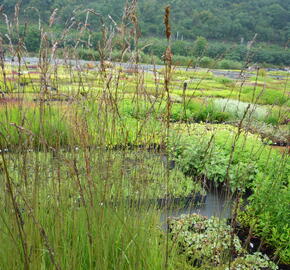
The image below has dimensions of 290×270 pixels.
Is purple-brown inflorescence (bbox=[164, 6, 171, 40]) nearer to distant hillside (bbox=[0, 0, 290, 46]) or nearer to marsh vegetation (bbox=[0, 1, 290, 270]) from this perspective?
marsh vegetation (bbox=[0, 1, 290, 270])

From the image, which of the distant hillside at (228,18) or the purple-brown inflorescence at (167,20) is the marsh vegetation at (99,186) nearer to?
the purple-brown inflorescence at (167,20)

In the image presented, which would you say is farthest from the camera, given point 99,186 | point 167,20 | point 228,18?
point 228,18

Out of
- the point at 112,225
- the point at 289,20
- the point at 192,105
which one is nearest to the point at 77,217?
the point at 112,225

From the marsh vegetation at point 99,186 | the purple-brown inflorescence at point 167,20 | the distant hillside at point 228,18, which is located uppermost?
the distant hillside at point 228,18

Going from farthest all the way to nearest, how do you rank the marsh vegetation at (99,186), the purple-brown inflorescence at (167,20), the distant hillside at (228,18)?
the distant hillside at (228,18) < the marsh vegetation at (99,186) < the purple-brown inflorescence at (167,20)

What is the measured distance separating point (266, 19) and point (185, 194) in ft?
157

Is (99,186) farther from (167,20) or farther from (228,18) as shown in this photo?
(228,18)

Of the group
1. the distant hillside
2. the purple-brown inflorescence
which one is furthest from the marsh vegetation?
the distant hillside

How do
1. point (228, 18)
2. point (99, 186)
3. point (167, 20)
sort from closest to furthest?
point (167, 20)
point (99, 186)
point (228, 18)

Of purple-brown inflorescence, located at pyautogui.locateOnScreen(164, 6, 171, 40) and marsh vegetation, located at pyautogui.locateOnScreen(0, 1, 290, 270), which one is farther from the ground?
purple-brown inflorescence, located at pyautogui.locateOnScreen(164, 6, 171, 40)

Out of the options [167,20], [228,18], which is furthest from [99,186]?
[228,18]

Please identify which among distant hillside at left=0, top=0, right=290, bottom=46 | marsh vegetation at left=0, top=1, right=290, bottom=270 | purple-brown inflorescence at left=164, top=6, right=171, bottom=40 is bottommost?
marsh vegetation at left=0, top=1, right=290, bottom=270

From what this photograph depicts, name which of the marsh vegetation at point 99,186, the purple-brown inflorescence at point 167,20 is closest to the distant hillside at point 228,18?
the marsh vegetation at point 99,186

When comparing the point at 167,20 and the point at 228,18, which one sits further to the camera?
the point at 228,18
